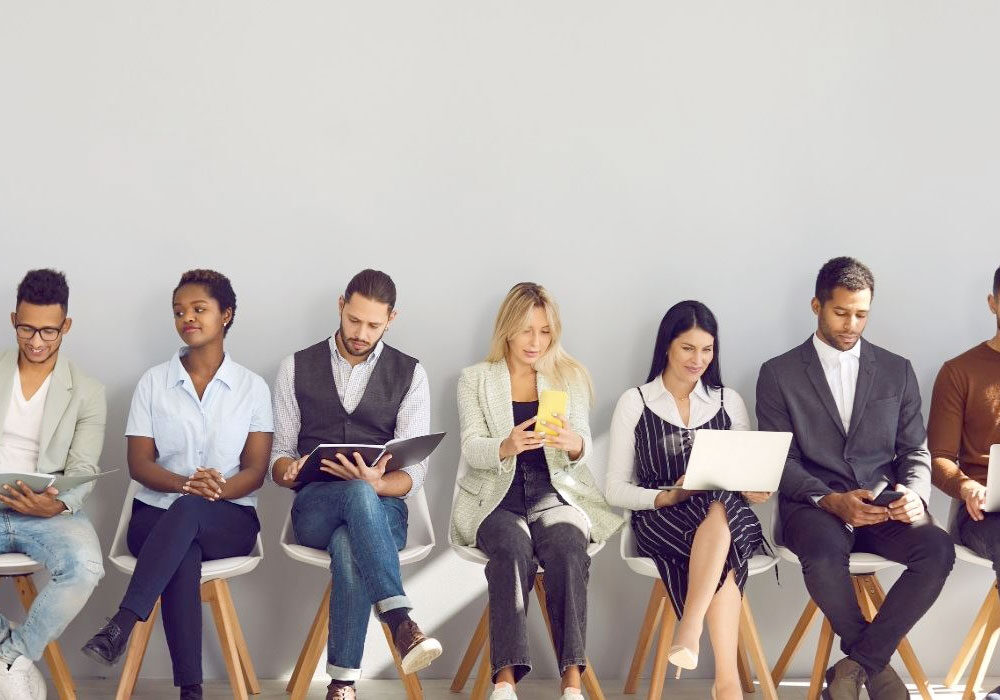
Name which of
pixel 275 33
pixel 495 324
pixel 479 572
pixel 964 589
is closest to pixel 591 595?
pixel 479 572

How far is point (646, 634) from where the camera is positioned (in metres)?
3.75

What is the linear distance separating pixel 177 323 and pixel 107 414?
55cm

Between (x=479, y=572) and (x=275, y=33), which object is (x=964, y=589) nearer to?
(x=479, y=572)

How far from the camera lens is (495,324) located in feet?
13.1

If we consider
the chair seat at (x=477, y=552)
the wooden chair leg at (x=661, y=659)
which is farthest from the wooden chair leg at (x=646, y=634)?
the chair seat at (x=477, y=552)

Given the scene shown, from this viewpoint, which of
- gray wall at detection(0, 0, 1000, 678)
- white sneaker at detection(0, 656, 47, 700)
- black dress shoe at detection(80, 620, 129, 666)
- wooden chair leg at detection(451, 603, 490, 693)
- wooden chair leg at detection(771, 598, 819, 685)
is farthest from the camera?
gray wall at detection(0, 0, 1000, 678)

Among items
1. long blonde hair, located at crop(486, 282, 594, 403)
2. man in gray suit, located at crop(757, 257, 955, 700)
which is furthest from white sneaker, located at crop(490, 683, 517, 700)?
long blonde hair, located at crop(486, 282, 594, 403)

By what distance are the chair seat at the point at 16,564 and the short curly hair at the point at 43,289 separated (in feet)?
2.74

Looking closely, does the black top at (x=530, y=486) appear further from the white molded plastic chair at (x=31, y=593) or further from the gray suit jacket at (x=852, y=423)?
the white molded plastic chair at (x=31, y=593)

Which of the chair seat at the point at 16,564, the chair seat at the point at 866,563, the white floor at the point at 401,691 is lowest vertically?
the white floor at the point at 401,691

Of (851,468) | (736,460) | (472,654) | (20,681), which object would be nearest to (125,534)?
(20,681)

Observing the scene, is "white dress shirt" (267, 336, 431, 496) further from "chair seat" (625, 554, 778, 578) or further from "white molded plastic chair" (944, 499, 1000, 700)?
"white molded plastic chair" (944, 499, 1000, 700)

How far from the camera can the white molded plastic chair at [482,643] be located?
3398 millimetres

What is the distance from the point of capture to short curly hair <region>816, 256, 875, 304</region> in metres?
3.77
